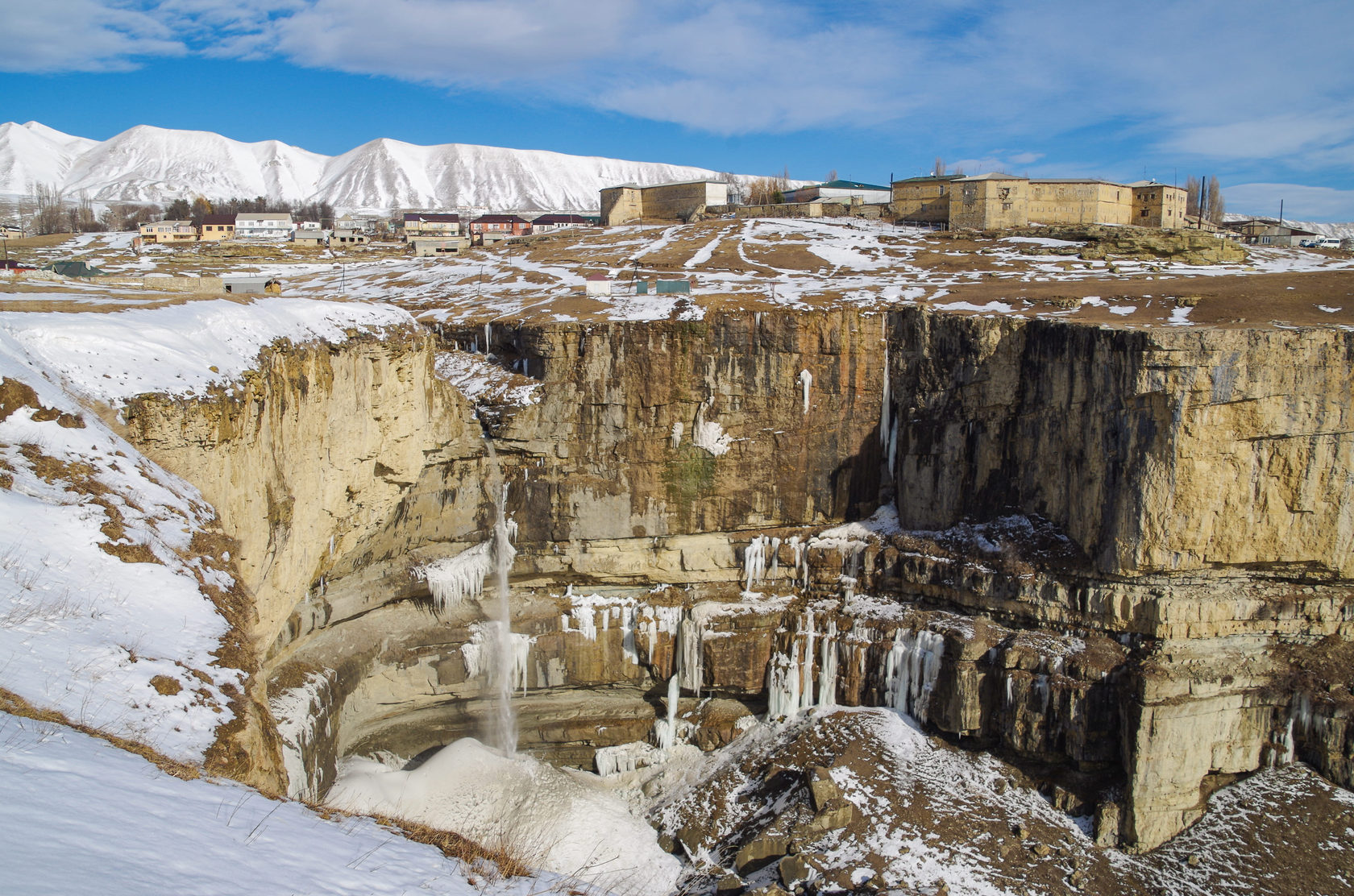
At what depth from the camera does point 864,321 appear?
2864cm

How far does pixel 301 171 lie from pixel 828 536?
191 meters

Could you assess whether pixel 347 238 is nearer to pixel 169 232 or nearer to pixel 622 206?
pixel 169 232

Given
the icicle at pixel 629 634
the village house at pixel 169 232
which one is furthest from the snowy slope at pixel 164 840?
the village house at pixel 169 232

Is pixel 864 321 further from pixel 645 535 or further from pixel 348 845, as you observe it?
pixel 348 845

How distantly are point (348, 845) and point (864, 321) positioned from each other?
24.9 meters

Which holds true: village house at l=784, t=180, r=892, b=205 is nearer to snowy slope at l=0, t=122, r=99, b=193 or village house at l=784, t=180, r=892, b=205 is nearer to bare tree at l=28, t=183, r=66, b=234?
bare tree at l=28, t=183, r=66, b=234

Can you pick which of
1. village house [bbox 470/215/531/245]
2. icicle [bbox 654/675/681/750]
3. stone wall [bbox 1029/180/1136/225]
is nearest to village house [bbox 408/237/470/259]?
village house [bbox 470/215/531/245]

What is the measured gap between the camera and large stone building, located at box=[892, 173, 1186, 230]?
51031 millimetres

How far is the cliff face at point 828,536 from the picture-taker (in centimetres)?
1959

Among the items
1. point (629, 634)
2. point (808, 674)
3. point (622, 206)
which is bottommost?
point (808, 674)

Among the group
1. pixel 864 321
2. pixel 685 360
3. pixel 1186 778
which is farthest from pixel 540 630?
pixel 1186 778

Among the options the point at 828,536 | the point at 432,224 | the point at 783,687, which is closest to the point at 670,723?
the point at 783,687

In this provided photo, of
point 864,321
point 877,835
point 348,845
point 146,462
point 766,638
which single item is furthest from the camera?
point 864,321

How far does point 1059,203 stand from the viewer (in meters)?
51.7
